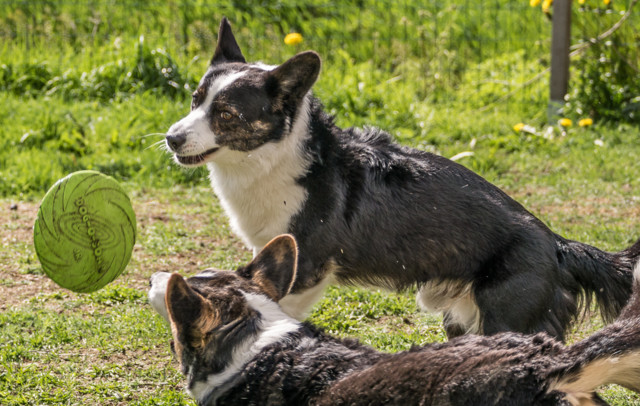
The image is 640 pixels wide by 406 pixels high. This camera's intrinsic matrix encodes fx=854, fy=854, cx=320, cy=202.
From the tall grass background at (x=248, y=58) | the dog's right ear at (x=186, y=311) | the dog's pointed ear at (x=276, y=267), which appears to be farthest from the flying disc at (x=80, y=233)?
the tall grass background at (x=248, y=58)

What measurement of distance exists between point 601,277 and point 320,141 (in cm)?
154

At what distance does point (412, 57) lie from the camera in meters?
10.1

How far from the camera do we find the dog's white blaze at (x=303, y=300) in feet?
13.9

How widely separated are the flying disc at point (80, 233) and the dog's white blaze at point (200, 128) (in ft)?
1.60

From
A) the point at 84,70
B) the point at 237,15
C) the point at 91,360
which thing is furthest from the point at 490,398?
the point at 237,15

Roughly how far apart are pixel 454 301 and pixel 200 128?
155cm

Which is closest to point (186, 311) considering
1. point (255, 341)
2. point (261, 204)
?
point (255, 341)

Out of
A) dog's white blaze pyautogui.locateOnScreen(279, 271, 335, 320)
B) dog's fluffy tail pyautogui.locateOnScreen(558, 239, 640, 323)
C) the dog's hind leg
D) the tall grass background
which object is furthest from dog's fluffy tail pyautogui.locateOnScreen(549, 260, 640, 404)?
the tall grass background

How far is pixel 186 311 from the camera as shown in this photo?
3096 millimetres

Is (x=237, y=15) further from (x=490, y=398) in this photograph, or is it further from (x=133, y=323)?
(x=490, y=398)

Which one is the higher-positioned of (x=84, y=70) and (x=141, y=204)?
(x=84, y=70)

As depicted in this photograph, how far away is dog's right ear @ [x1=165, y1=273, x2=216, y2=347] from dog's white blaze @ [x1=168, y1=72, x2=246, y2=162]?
1356mm

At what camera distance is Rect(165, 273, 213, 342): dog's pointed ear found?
9.87ft

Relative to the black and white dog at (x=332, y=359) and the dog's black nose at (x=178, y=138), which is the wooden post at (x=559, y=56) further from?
the black and white dog at (x=332, y=359)
